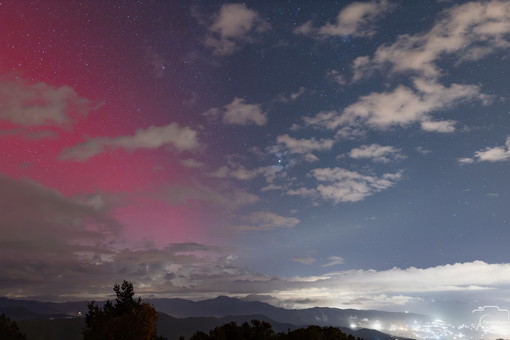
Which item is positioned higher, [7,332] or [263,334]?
[7,332]

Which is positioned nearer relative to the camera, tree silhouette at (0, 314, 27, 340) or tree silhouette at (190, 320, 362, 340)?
tree silhouette at (190, 320, 362, 340)

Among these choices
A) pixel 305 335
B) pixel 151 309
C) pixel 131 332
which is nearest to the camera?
pixel 131 332

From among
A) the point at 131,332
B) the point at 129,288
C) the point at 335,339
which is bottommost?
the point at 335,339

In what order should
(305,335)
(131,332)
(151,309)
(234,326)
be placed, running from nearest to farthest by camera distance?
(131,332) < (151,309) < (305,335) < (234,326)

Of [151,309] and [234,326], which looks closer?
[151,309]

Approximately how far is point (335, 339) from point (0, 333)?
1786 inches

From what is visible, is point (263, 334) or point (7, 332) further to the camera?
point (7, 332)

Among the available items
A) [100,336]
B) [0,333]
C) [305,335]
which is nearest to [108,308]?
[100,336]

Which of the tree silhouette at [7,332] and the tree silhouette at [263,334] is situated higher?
the tree silhouette at [7,332]

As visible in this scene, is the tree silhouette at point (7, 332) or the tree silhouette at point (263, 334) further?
the tree silhouette at point (7, 332)

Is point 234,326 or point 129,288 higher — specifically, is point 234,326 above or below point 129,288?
below

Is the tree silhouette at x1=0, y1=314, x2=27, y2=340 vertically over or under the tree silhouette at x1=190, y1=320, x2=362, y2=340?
over

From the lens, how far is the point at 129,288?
4994 cm

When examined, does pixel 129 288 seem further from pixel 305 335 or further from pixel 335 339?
pixel 335 339
